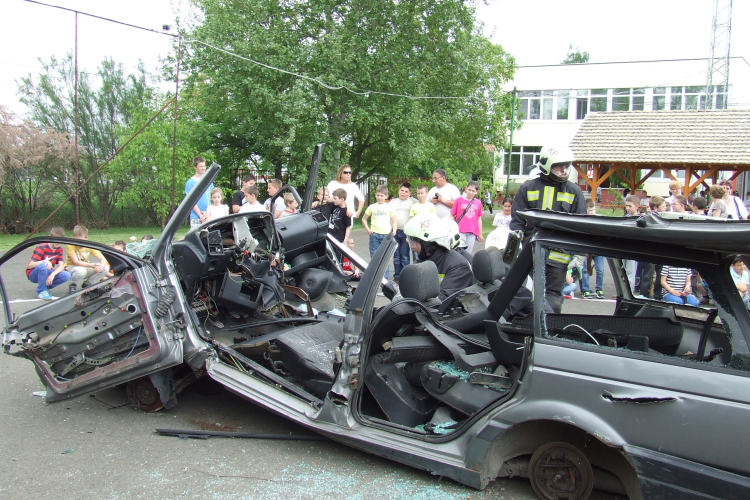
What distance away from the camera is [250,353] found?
438 cm

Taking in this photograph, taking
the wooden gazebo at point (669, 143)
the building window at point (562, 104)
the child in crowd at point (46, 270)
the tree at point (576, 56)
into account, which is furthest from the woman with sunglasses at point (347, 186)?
the tree at point (576, 56)

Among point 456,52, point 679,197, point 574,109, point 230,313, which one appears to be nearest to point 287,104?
point 456,52

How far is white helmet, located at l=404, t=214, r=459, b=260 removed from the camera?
5.42 metres

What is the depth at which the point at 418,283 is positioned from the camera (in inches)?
154

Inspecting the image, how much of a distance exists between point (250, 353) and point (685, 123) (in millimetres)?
20337

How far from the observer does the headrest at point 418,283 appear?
3900mm

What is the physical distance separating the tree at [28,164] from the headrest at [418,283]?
61.1 feet

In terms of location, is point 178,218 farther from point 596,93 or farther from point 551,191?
point 596,93

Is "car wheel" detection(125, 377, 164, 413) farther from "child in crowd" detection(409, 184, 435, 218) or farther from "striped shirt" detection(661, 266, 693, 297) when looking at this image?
"child in crowd" detection(409, 184, 435, 218)

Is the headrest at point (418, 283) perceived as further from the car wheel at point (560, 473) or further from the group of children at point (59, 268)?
the group of children at point (59, 268)

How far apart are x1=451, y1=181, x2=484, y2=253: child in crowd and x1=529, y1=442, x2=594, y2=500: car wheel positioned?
689 centimetres

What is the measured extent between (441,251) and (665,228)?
2864 millimetres

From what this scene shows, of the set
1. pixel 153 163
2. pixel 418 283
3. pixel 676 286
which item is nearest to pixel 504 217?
pixel 676 286

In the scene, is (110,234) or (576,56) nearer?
(110,234)
